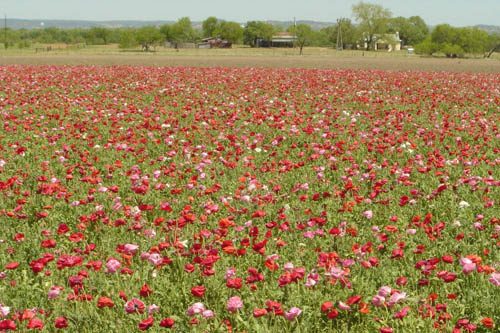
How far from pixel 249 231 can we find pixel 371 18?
15526cm

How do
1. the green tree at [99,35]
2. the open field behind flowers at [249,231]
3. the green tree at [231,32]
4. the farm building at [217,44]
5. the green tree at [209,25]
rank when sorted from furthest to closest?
1. the green tree at [209,25]
2. the green tree at [99,35]
3. the green tree at [231,32]
4. the farm building at [217,44]
5. the open field behind flowers at [249,231]

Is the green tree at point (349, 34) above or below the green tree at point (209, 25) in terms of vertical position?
below

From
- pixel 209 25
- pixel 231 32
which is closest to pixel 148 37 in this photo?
pixel 231 32

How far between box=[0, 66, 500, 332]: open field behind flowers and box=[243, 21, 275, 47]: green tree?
536ft

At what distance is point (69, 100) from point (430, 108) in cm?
1015

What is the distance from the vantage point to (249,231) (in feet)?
17.1

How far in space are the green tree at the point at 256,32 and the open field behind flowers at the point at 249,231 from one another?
536ft

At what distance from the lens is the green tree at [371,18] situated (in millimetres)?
150125

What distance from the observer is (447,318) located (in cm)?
366

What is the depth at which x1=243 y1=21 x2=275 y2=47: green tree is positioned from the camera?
17200 centimetres

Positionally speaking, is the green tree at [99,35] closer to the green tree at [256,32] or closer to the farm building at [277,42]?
the green tree at [256,32]

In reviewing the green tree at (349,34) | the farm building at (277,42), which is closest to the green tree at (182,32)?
the farm building at (277,42)

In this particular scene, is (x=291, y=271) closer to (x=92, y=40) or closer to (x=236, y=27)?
(x=236, y=27)

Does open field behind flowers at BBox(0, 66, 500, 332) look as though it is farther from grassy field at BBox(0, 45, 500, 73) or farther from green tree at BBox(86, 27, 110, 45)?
green tree at BBox(86, 27, 110, 45)
